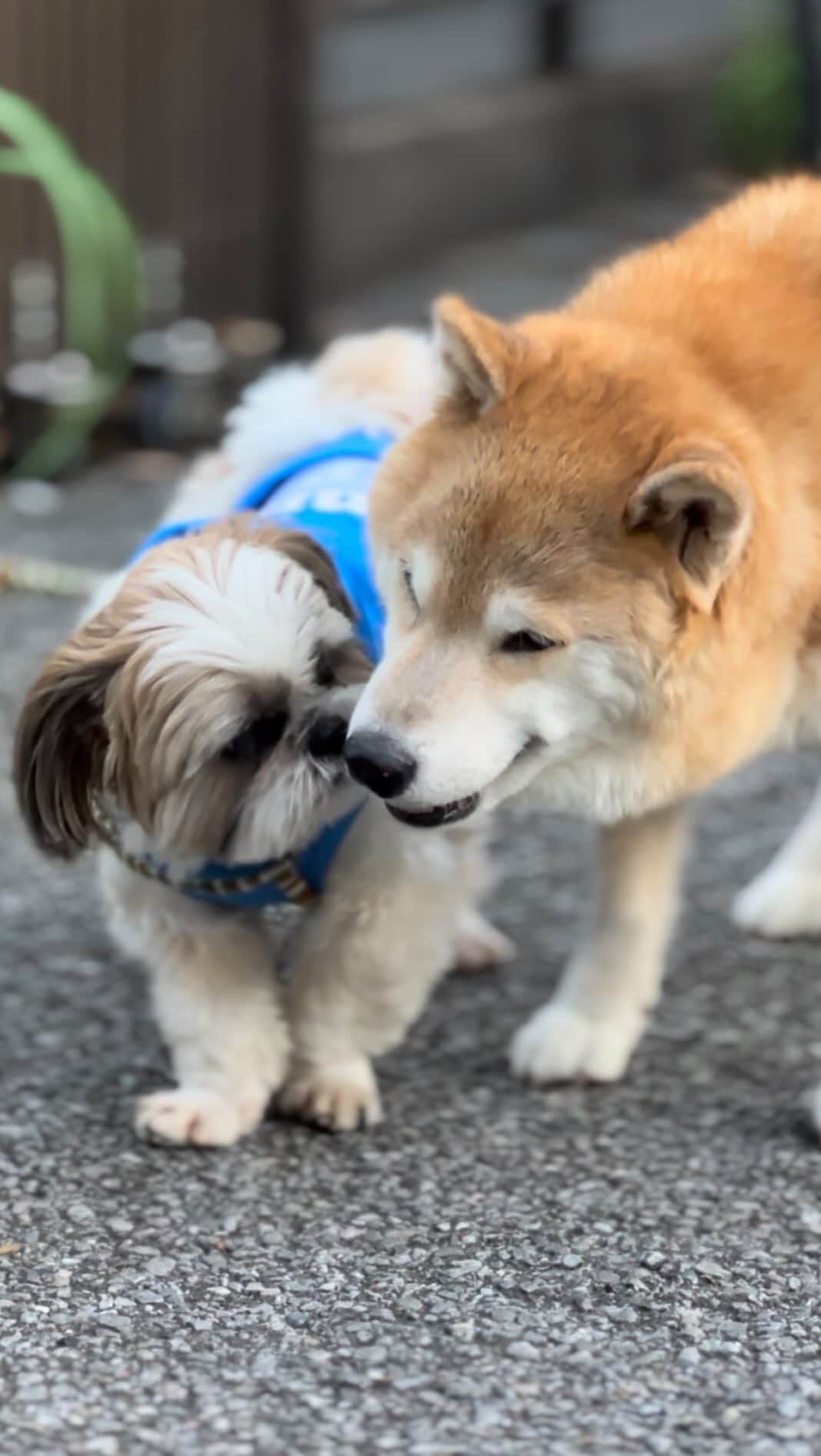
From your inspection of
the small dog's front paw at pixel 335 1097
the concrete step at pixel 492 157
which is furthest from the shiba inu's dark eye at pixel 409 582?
the concrete step at pixel 492 157

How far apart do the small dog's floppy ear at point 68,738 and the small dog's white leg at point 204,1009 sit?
24cm

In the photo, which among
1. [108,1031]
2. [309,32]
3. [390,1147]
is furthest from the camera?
[309,32]

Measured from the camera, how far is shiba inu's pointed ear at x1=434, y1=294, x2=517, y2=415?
2779mm

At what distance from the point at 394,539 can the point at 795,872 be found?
1.73m

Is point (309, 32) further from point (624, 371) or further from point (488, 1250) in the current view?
point (488, 1250)

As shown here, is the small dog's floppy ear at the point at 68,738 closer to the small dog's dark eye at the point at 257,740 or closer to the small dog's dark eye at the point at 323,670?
the small dog's dark eye at the point at 257,740

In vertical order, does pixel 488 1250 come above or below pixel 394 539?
below

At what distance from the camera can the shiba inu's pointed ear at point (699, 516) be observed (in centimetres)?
251

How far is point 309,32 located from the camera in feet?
27.4

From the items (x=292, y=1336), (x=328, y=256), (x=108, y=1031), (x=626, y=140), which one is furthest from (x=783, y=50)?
(x=292, y=1336)

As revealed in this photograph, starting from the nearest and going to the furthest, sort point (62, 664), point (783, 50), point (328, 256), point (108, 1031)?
point (62, 664), point (108, 1031), point (328, 256), point (783, 50)

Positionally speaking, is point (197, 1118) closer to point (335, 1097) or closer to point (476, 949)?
point (335, 1097)

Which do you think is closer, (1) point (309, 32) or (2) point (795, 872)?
(2) point (795, 872)

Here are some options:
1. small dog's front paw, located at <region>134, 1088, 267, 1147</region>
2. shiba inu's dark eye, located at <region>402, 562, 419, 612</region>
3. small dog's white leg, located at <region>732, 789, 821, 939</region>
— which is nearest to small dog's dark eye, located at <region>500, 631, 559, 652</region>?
shiba inu's dark eye, located at <region>402, 562, 419, 612</region>
